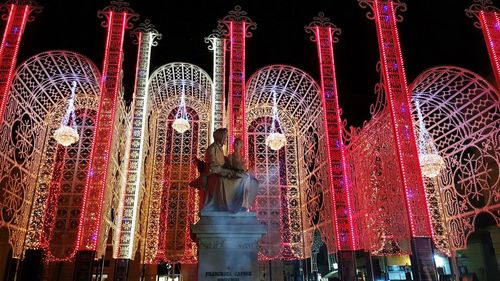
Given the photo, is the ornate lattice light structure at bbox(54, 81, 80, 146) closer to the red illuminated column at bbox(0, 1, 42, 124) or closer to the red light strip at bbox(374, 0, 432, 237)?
the red illuminated column at bbox(0, 1, 42, 124)

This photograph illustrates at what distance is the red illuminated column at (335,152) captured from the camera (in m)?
9.17

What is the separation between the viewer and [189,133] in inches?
571

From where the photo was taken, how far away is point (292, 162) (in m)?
14.2

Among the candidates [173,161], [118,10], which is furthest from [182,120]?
[118,10]

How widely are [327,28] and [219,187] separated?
679 centimetres

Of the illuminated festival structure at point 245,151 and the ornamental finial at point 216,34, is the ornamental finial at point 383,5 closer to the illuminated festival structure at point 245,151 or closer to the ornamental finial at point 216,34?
the illuminated festival structure at point 245,151

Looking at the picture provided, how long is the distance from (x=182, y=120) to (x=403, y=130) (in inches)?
275

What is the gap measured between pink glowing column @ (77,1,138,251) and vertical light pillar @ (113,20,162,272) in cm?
95

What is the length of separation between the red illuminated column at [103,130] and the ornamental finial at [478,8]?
8.79m

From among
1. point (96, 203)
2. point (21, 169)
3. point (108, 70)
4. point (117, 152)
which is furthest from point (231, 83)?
point (21, 169)

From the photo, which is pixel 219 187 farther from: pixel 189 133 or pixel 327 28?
pixel 189 133

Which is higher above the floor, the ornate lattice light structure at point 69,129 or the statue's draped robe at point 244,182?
the ornate lattice light structure at point 69,129

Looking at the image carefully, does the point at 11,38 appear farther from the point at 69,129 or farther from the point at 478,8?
the point at 478,8

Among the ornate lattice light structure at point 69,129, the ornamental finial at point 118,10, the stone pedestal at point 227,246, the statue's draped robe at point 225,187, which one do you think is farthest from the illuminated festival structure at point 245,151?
the stone pedestal at point 227,246
